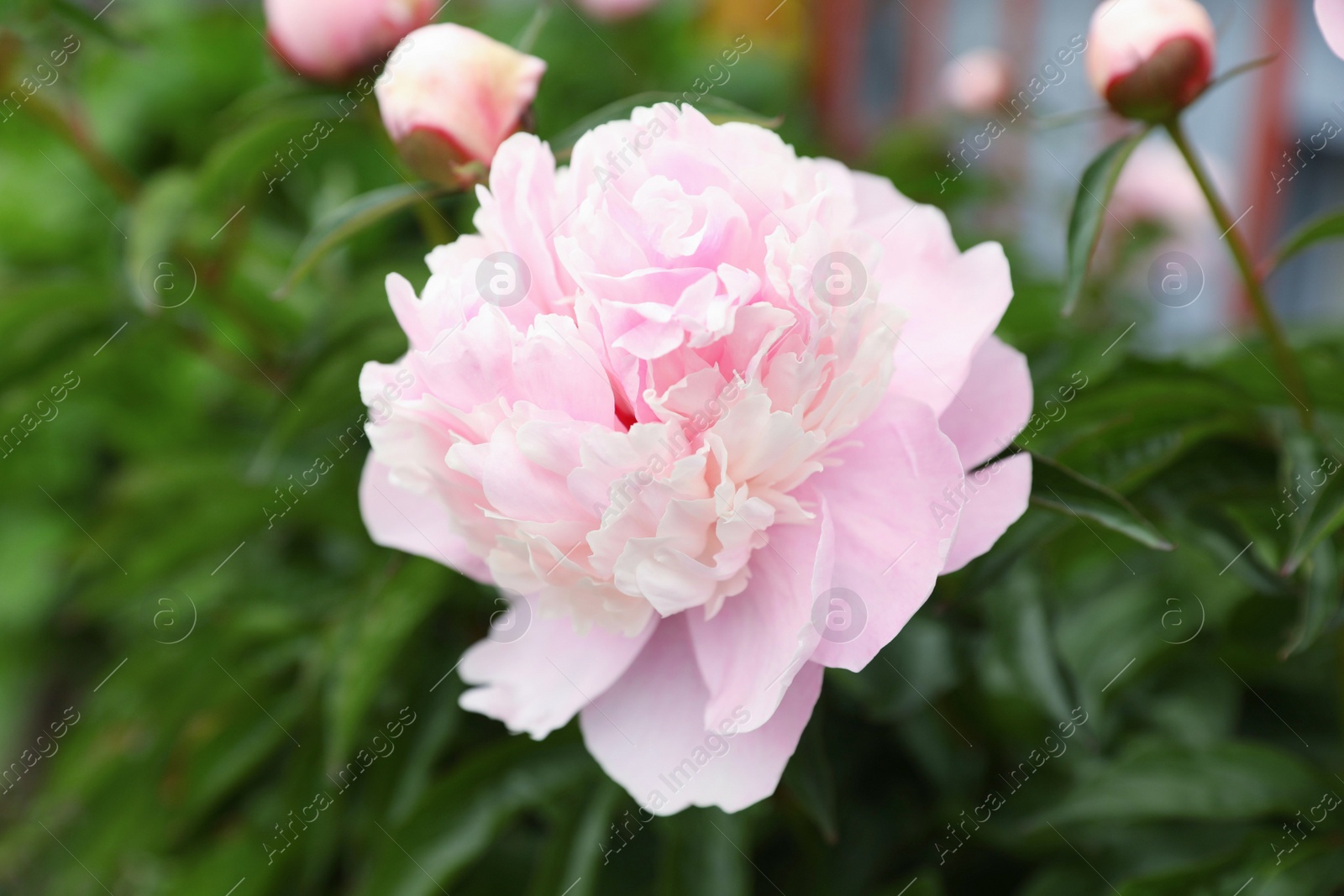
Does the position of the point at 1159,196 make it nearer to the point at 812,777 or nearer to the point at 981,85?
the point at 981,85

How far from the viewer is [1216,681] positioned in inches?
23.3

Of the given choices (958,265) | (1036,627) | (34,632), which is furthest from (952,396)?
(34,632)

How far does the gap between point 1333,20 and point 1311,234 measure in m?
0.11

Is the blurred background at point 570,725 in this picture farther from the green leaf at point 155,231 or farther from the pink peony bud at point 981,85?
the pink peony bud at point 981,85

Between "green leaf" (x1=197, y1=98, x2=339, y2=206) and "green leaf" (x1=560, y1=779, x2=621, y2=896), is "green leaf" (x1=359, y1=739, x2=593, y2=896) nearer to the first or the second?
"green leaf" (x1=560, y1=779, x2=621, y2=896)

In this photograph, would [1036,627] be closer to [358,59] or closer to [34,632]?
[358,59]

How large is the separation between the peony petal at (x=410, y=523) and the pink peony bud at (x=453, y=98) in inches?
4.8

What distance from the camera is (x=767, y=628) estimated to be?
0.36m

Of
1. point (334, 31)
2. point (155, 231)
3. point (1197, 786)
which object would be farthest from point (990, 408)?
point (155, 231)

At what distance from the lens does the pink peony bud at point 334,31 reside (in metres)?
0.53

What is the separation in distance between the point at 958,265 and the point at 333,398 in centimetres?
36

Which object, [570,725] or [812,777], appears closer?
[812,777]

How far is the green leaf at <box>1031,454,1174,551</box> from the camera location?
1.16 ft

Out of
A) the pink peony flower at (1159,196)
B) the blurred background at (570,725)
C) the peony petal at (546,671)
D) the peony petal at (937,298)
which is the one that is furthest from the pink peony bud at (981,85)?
the peony petal at (546,671)
